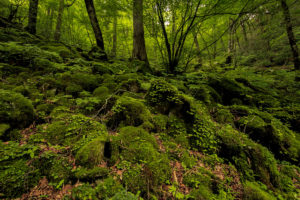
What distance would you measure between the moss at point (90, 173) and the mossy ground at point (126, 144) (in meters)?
0.01

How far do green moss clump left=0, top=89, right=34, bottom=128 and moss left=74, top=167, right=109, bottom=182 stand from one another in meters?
1.63

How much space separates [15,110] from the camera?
7.12 ft

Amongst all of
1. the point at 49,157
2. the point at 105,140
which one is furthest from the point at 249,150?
the point at 49,157

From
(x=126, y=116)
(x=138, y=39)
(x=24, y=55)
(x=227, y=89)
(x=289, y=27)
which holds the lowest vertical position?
(x=126, y=116)

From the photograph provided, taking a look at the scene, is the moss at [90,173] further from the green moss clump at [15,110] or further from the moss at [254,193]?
the moss at [254,193]

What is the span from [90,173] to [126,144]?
70cm

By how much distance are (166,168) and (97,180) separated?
1051 millimetres

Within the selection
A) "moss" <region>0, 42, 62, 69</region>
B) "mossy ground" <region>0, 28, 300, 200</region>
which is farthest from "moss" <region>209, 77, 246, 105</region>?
"moss" <region>0, 42, 62, 69</region>

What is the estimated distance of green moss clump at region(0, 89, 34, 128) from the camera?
2.07 metres

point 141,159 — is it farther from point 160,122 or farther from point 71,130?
point 71,130

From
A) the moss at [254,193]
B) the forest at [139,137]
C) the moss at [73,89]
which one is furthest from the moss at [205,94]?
the moss at [73,89]

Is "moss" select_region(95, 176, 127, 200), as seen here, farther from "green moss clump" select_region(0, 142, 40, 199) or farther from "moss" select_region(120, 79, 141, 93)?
"moss" select_region(120, 79, 141, 93)

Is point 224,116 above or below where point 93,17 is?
below

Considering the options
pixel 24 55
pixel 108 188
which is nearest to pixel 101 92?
pixel 108 188
